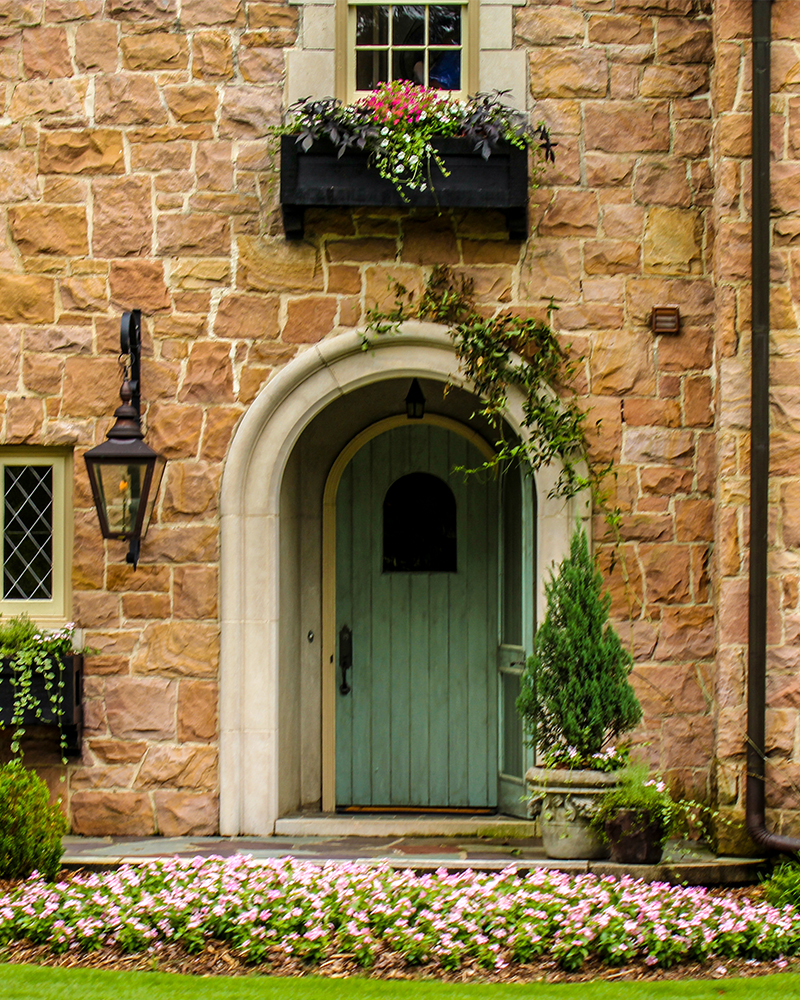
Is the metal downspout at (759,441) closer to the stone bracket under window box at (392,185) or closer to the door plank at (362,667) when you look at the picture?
the stone bracket under window box at (392,185)

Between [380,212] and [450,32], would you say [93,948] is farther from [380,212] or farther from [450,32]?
[450,32]

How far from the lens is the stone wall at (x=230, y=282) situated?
591 centimetres

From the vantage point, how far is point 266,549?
235 inches

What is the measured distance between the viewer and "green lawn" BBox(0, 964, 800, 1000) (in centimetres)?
398

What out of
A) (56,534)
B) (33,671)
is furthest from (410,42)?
(33,671)

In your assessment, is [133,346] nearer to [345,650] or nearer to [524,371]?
[524,371]

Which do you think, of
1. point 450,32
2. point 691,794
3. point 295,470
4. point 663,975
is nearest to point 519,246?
point 450,32

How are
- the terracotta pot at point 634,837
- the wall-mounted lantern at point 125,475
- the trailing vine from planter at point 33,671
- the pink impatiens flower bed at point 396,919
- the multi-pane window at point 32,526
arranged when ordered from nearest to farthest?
the pink impatiens flower bed at point 396,919 → the terracotta pot at point 634,837 → the wall-mounted lantern at point 125,475 → the trailing vine from planter at point 33,671 → the multi-pane window at point 32,526

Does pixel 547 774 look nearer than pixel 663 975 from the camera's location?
No

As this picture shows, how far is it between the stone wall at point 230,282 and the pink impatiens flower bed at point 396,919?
1056 millimetres

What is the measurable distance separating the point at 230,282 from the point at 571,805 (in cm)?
329

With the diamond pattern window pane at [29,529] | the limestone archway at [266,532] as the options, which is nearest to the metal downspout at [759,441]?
the limestone archway at [266,532]

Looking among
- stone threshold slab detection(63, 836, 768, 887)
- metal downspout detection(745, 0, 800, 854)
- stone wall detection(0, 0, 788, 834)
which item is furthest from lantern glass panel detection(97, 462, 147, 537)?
metal downspout detection(745, 0, 800, 854)

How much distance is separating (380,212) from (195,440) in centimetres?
162
